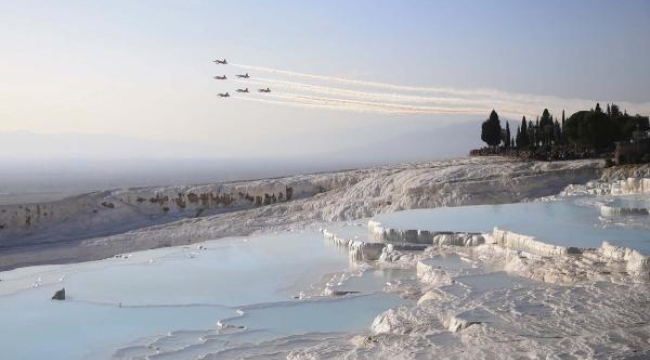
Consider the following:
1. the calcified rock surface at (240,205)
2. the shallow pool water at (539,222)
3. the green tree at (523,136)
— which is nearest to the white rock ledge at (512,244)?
the shallow pool water at (539,222)

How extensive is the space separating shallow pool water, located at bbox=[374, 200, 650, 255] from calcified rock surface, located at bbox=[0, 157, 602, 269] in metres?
3.98

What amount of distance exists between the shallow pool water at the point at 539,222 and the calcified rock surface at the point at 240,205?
13.1ft

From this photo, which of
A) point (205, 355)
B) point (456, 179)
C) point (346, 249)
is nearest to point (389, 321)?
point (205, 355)

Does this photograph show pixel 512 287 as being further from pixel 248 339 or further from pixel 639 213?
pixel 639 213

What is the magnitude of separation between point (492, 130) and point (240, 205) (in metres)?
22.6

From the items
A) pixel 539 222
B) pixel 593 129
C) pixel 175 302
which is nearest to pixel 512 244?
pixel 539 222

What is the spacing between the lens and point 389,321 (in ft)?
35.9

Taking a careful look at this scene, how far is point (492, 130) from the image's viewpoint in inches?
1924

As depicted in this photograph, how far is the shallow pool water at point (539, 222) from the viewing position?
1538 cm

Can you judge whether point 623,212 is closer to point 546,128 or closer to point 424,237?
point 424,237

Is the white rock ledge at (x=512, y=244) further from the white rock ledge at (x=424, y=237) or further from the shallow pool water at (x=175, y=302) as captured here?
the shallow pool water at (x=175, y=302)

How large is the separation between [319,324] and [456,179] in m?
19.2

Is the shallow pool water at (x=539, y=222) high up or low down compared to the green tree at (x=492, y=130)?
down

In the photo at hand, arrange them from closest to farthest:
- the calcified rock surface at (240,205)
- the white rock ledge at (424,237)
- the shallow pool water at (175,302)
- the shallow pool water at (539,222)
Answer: the shallow pool water at (175,302), the shallow pool water at (539,222), the white rock ledge at (424,237), the calcified rock surface at (240,205)
